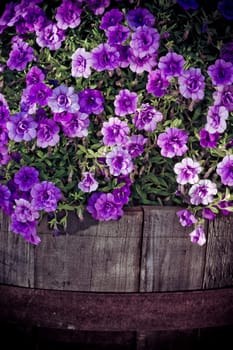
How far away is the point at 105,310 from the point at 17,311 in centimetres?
30

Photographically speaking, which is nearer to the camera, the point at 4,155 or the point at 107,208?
the point at 107,208

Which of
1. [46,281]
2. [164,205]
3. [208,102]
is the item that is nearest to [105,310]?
[46,281]

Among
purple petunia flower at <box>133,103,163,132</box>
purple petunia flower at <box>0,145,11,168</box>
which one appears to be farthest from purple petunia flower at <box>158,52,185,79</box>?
purple petunia flower at <box>0,145,11,168</box>

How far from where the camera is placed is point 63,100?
1708 millimetres

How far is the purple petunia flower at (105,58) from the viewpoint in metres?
1.70

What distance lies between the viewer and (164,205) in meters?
1.78

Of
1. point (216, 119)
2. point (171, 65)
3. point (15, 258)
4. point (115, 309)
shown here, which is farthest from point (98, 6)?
point (115, 309)

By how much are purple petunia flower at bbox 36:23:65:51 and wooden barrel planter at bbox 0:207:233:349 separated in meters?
0.55

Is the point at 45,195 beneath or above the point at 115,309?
above

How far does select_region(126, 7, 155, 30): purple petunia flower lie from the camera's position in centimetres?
172

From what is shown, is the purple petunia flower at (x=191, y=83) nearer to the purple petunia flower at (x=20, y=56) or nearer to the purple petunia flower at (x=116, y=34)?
the purple petunia flower at (x=116, y=34)

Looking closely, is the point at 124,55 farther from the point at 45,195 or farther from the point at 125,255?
the point at 125,255

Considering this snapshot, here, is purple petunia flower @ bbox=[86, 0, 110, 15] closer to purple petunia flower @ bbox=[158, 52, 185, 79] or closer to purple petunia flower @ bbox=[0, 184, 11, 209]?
purple petunia flower @ bbox=[158, 52, 185, 79]

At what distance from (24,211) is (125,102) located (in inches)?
18.2
